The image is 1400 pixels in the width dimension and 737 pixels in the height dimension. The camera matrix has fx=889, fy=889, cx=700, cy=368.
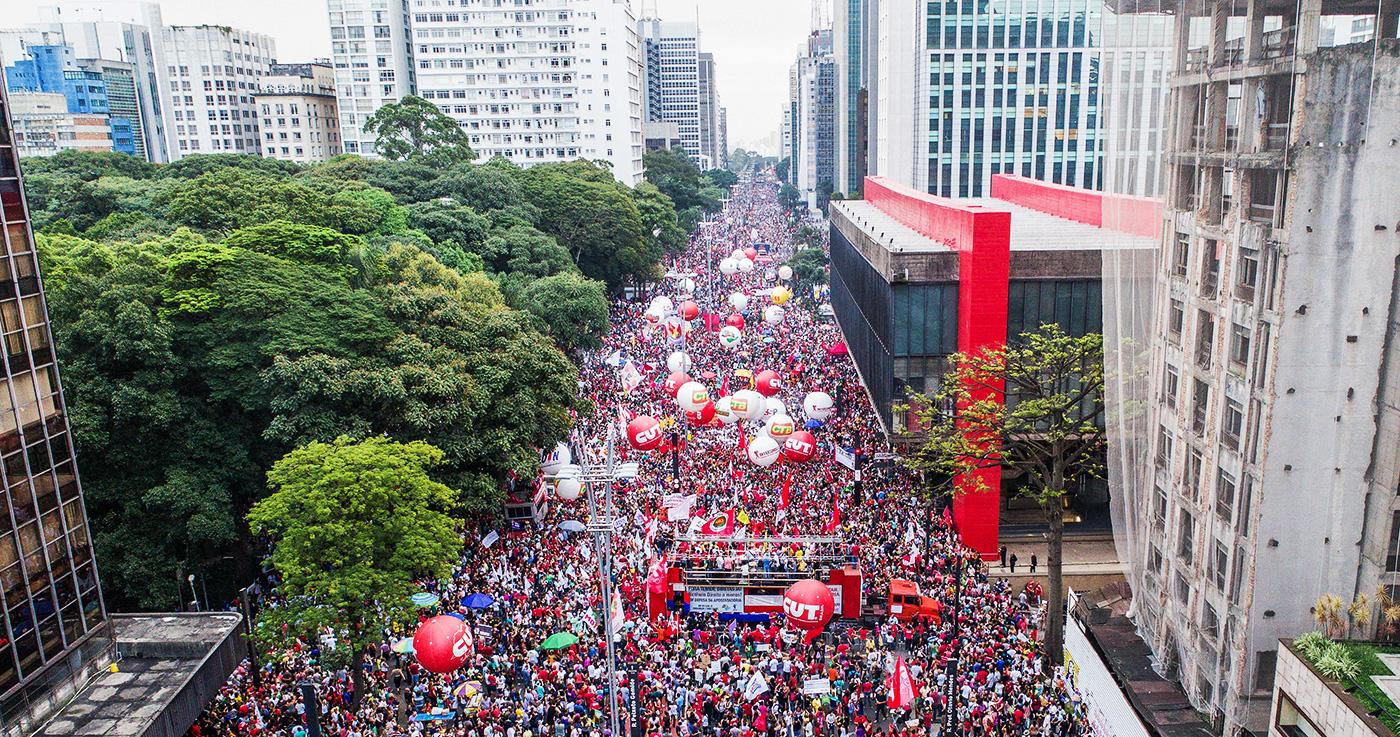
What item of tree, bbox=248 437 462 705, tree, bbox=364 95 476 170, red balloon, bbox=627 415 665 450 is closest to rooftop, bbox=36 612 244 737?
tree, bbox=248 437 462 705

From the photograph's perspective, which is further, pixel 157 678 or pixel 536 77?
pixel 536 77

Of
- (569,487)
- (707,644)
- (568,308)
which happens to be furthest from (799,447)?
(568,308)

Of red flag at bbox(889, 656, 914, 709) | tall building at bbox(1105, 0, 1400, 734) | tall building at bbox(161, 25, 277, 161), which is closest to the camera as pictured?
tall building at bbox(1105, 0, 1400, 734)

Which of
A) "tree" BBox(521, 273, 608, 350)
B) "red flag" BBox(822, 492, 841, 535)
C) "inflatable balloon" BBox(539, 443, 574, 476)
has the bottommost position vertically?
"red flag" BBox(822, 492, 841, 535)

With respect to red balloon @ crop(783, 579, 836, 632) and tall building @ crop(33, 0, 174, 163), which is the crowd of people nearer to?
red balloon @ crop(783, 579, 836, 632)

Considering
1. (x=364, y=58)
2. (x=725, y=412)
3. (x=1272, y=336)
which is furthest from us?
(x=364, y=58)

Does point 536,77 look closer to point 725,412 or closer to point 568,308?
point 568,308

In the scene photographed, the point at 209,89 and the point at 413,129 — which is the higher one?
the point at 209,89
